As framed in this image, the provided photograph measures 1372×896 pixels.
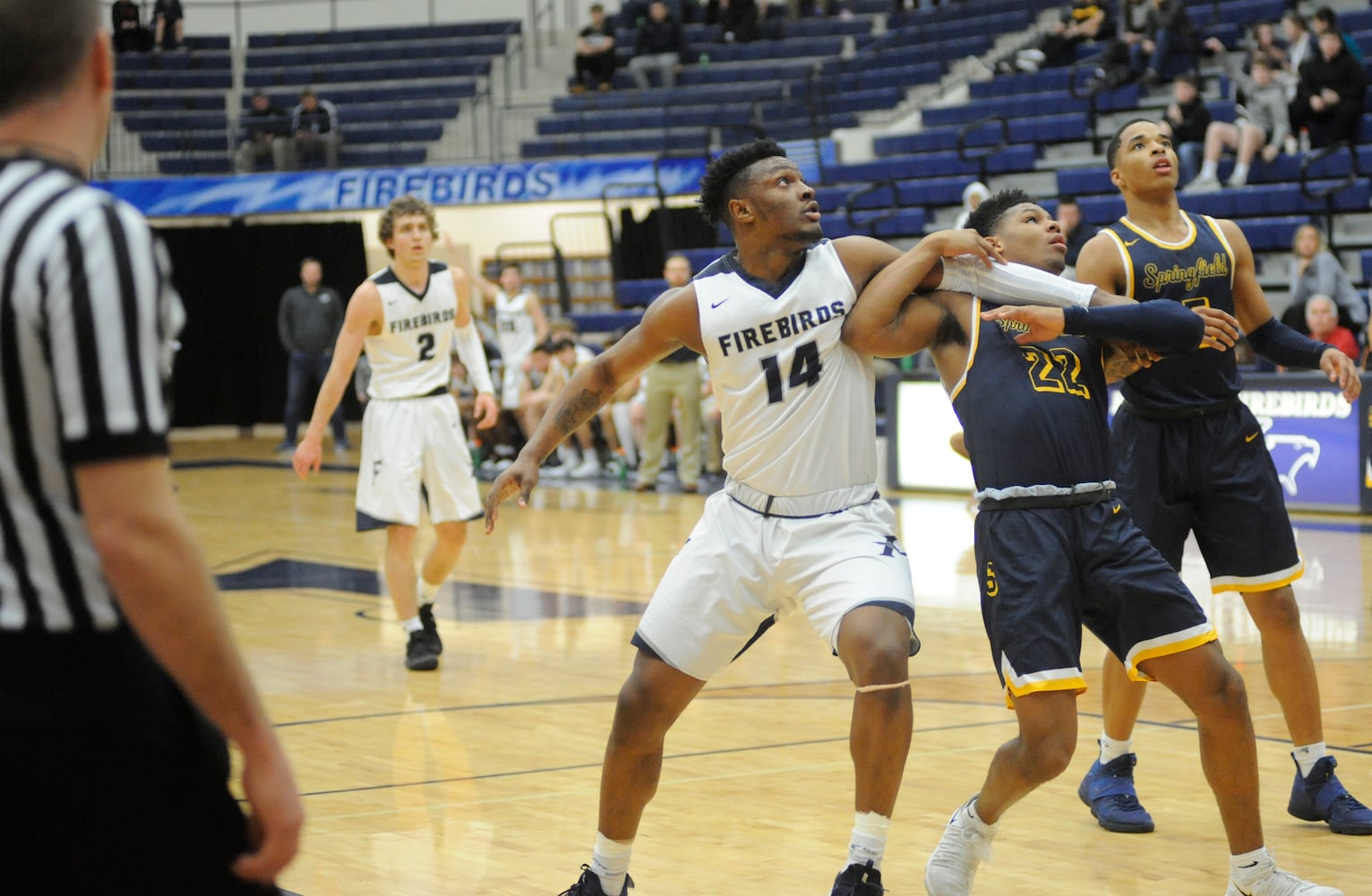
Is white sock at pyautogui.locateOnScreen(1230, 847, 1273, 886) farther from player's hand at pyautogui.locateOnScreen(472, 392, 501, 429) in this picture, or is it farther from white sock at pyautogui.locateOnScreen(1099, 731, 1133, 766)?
player's hand at pyautogui.locateOnScreen(472, 392, 501, 429)

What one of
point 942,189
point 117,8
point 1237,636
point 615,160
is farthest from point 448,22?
point 1237,636

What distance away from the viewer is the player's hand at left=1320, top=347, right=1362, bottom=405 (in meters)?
4.55

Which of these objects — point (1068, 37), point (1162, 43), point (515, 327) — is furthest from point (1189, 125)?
point (515, 327)

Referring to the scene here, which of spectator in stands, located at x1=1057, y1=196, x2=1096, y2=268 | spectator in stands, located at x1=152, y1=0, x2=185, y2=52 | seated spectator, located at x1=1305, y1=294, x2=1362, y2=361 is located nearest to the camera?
seated spectator, located at x1=1305, y1=294, x2=1362, y2=361

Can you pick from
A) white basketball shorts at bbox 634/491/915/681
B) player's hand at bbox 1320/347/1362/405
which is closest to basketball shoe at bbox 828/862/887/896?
white basketball shorts at bbox 634/491/915/681

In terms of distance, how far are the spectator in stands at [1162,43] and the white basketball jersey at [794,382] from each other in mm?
13670

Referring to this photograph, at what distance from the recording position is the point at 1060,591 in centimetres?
386

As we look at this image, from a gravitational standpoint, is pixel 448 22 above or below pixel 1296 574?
above

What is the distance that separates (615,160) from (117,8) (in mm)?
8665

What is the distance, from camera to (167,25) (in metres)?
24.0

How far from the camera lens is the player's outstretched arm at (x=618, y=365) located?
4191mm

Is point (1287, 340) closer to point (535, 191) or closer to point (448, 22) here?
point (535, 191)

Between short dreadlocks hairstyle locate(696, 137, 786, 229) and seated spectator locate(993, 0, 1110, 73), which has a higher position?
seated spectator locate(993, 0, 1110, 73)

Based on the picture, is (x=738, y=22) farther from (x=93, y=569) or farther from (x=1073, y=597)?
(x=93, y=569)
